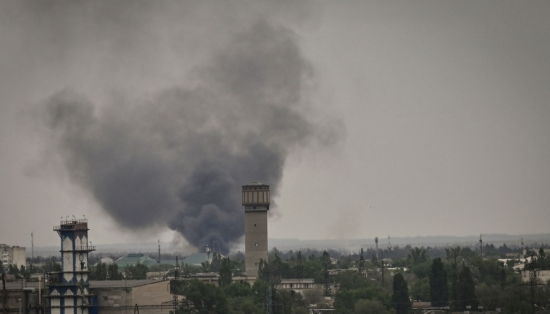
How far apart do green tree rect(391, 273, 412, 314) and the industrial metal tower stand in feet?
123

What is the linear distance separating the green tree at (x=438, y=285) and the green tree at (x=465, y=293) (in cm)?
575

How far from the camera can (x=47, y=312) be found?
234ft

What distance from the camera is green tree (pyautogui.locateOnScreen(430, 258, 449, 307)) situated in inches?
4328

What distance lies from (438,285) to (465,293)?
25.5 feet

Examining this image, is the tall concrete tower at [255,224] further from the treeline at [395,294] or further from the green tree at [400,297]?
the green tree at [400,297]

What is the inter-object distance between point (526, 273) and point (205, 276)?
1478 inches

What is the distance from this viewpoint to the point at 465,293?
103m

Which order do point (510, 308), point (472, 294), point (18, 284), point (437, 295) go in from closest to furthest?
point (18, 284) < point (510, 308) < point (472, 294) < point (437, 295)

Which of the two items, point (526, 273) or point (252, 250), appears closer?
point (526, 273)

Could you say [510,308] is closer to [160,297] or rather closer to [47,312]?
[160,297]

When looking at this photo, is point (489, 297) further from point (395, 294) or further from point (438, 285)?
point (395, 294)

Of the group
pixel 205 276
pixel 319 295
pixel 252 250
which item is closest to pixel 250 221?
pixel 252 250

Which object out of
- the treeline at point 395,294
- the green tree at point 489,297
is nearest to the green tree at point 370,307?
the treeline at point 395,294

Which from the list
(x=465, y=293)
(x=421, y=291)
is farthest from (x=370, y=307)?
(x=421, y=291)
